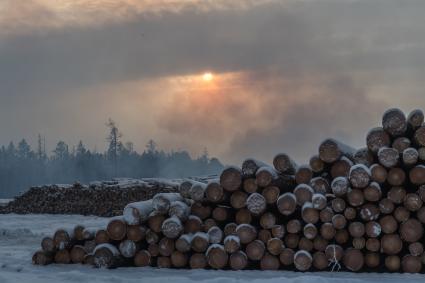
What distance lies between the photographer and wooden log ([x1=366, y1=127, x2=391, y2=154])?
9633 millimetres

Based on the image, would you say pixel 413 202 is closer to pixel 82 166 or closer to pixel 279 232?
pixel 279 232

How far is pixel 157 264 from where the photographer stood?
9.96 meters

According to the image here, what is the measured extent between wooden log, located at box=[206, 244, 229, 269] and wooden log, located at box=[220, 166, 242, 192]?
38.6 inches

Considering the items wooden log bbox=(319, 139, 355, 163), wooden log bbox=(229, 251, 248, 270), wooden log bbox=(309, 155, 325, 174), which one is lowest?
wooden log bbox=(229, 251, 248, 270)

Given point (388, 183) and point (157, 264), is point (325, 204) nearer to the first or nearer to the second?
point (388, 183)

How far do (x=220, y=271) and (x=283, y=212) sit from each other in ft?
4.49

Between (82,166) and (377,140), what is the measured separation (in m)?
75.7

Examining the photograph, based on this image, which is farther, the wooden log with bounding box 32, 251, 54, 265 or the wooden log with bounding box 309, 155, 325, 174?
the wooden log with bounding box 32, 251, 54, 265

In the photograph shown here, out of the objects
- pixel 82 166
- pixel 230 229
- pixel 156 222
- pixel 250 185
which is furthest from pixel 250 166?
pixel 82 166

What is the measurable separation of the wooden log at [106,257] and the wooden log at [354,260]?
366cm

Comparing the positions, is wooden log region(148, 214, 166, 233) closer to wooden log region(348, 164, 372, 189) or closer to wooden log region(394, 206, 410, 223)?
wooden log region(348, 164, 372, 189)

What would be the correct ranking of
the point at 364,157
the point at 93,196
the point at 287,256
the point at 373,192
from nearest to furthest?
1. the point at 373,192
2. the point at 287,256
3. the point at 364,157
4. the point at 93,196

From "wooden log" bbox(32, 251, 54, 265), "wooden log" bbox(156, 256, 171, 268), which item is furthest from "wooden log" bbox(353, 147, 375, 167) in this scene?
"wooden log" bbox(32, 251, 54, 265)

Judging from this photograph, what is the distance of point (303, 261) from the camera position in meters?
9.29
